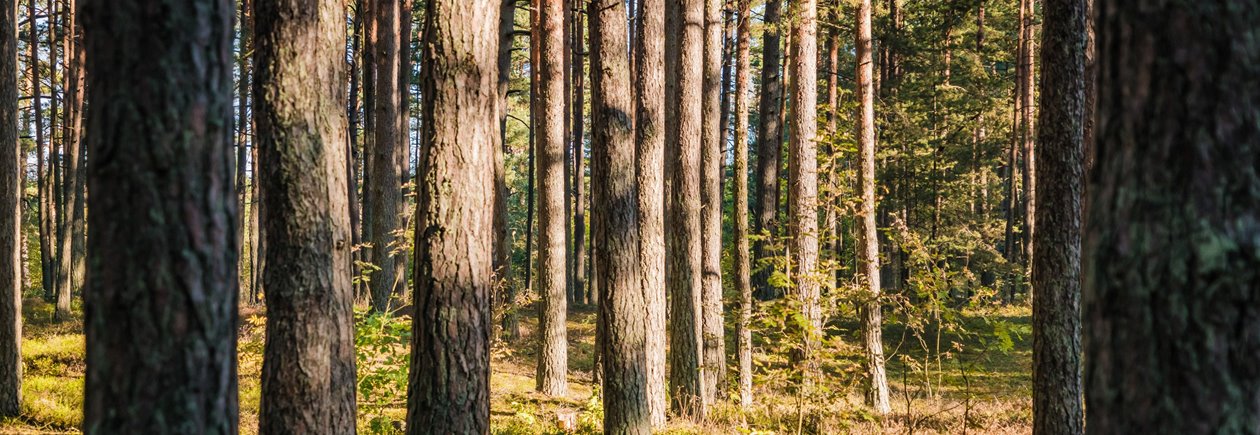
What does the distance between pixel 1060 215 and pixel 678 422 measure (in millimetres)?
4791

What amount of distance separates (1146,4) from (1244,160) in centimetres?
42

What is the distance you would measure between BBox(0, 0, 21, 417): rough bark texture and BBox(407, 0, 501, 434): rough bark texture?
630cm

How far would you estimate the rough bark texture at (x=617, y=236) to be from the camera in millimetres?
7793

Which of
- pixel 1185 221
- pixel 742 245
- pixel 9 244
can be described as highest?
pixel 1185 221

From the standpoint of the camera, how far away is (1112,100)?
202 cm

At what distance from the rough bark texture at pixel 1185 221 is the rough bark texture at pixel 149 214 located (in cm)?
268

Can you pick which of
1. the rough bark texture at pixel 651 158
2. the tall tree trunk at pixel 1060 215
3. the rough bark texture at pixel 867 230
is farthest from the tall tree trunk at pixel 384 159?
the tall tree trunk at pixel 1060 215

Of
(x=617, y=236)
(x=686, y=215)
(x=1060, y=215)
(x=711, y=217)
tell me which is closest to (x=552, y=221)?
(x=711, y=217)

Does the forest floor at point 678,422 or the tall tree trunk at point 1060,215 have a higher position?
the tall tree trunk at point 1060,215

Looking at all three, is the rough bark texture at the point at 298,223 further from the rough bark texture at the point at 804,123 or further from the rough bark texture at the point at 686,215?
the rough bark texture at the point at 804,123

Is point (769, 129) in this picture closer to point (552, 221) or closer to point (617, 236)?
point (552, 221)

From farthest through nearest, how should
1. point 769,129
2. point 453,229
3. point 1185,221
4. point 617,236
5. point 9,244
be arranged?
point 769,129, point 9,244, point 617,236, point 453,229, point 1185,221

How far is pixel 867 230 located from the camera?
12.7m

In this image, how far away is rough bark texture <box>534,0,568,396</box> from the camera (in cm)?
1225
